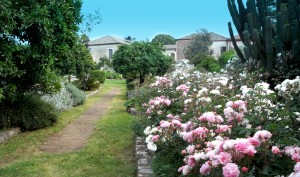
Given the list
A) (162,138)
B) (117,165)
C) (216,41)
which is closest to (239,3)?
(117,165)

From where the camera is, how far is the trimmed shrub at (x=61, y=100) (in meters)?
11.0

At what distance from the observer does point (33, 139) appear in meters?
7.75

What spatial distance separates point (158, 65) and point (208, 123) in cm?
1565

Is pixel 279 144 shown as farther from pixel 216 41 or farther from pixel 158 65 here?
pixel 216 41

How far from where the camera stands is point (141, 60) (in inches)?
711

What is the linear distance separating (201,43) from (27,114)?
36.9m

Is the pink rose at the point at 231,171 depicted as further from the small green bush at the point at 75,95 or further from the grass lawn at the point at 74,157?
the small green bush at the point at 75,95

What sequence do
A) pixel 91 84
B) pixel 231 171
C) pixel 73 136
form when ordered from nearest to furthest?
1. pixel 231 171
2. pixel 73 136
3. pixel 91 84

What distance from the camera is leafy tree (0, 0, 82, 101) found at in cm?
636

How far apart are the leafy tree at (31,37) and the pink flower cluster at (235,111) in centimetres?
458

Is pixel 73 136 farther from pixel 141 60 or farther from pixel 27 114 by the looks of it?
pixel 141 60

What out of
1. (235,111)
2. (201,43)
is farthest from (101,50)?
(235,111)

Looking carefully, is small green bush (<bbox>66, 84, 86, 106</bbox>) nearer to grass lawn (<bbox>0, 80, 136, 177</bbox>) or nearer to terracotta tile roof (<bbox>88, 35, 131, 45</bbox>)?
grass lawn (<bbox>0, 80, 136, 177</bbox>)

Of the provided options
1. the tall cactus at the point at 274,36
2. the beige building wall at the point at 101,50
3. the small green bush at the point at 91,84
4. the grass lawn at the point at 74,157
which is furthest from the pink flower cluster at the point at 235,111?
the beige building wall at the point at 101,50
